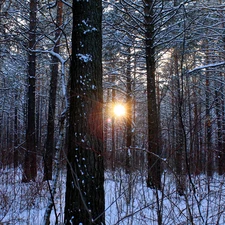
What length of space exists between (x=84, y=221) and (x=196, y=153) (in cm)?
244

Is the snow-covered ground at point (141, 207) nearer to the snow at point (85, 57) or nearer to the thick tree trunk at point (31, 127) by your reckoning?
the snow at point (85, 57)

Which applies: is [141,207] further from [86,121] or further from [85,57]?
[85,57]

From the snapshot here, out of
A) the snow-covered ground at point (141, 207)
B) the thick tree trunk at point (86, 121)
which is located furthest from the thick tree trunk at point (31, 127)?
the thick tree trunk at point (86, 121)

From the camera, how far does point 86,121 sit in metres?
2.56

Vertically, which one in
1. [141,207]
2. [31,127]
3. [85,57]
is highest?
[85,57]

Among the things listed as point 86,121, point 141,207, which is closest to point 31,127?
point 141,207

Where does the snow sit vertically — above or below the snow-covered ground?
above

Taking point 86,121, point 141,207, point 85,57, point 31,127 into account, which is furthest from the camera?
point 31,127

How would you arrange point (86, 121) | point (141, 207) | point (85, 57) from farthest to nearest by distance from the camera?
1. point (141, 207)
2. point (85, 57)
3. point (86, 121)

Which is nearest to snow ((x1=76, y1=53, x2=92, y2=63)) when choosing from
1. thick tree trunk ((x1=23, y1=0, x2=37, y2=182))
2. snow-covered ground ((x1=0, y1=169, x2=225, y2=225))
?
snow-covered ground ((x1=0, y1=169, x2=225, y2=225))

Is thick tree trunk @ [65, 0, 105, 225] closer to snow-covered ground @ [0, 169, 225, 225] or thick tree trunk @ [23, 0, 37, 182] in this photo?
snow-covered ground @ [0, 169, 225, 225]

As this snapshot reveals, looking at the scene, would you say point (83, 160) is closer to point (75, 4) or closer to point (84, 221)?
point (84, 221)

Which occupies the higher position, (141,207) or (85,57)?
(85,57)

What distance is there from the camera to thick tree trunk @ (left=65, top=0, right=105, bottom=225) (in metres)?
2.43
